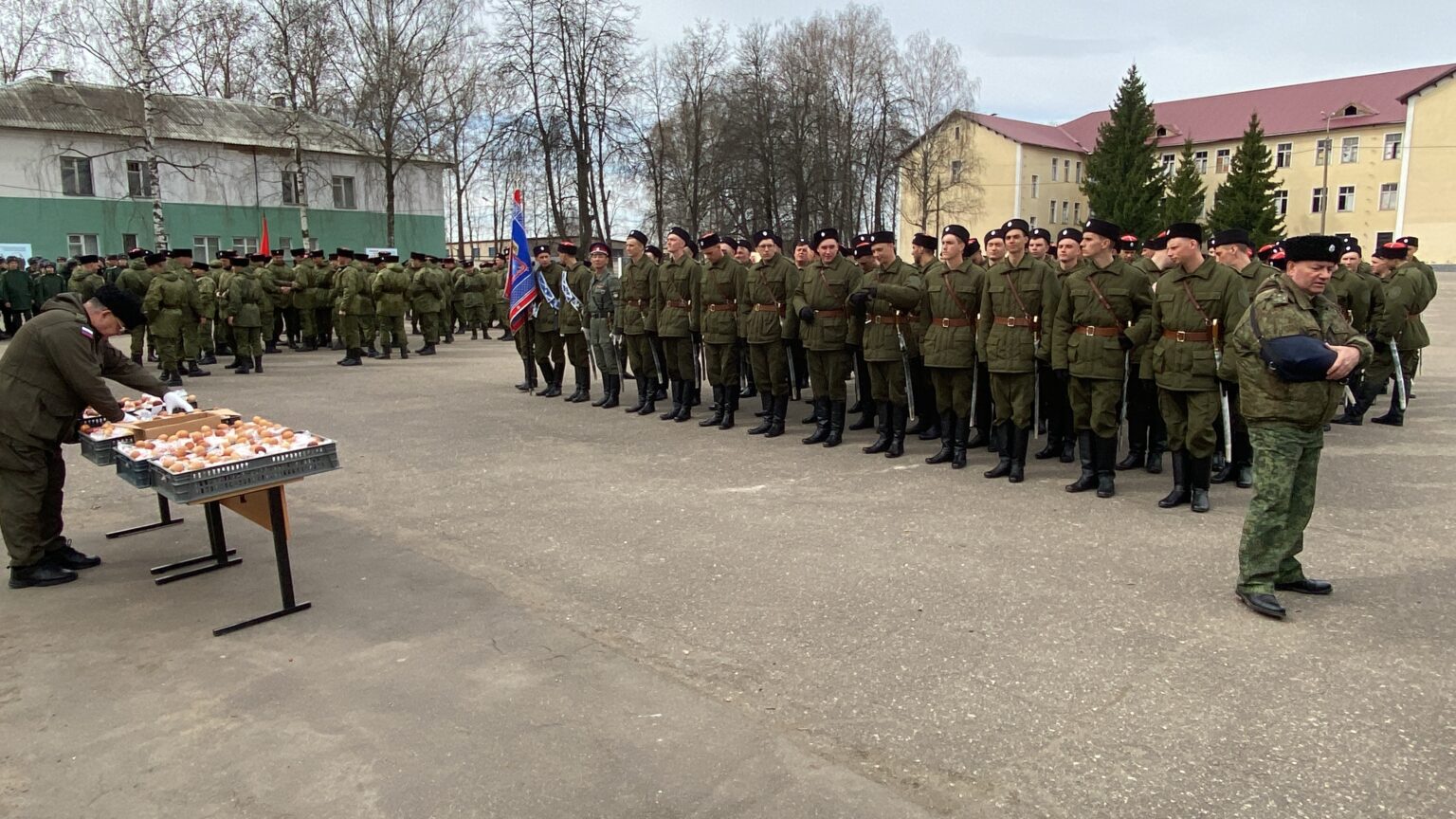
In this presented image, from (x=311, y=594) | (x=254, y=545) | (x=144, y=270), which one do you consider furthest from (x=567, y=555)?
(x=144, y=270)

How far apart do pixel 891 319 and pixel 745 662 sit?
4914 mm

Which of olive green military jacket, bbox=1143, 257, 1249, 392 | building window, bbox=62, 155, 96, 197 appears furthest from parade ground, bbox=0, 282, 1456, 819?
building window, bbox=62, 155, 96, 197

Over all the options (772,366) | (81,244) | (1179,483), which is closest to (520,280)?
(772,366)

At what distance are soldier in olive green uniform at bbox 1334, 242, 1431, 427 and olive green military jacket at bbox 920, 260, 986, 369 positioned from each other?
5.08 meters

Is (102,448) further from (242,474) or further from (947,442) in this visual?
(947,442)

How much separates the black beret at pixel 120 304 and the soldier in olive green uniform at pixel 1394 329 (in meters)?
11.0

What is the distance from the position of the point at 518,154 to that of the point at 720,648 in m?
32.2

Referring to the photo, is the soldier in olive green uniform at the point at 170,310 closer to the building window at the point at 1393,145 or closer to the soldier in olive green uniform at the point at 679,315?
the soldier in olive green uniform at the point at 679,315

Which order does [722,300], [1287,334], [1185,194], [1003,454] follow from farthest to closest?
[1185,194], [722,300], [1003,454], [1287,334]

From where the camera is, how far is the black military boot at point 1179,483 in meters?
6.46

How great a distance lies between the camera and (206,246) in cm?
3631

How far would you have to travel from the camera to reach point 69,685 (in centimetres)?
398

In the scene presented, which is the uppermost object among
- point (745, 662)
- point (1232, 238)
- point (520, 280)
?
point (1232, 238)

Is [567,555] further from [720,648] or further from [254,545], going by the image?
[254,545]
